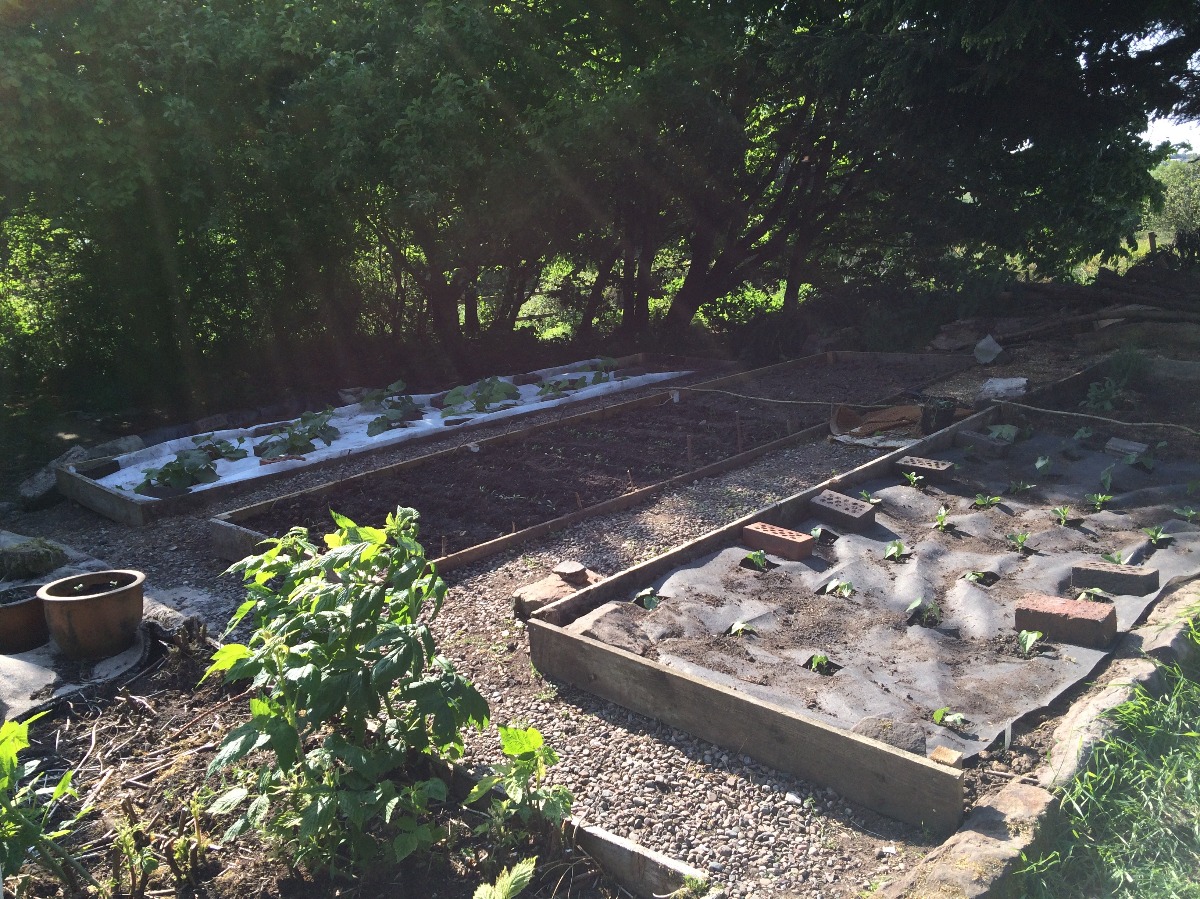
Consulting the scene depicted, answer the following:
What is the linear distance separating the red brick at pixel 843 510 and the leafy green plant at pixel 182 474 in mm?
4426

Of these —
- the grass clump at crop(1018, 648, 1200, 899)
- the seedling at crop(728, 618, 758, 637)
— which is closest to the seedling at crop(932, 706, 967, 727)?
the grass clump at crop(1018, 648, 1200, 899)

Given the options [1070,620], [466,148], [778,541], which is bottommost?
[1070,620]

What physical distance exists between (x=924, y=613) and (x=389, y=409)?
5647 millimetres

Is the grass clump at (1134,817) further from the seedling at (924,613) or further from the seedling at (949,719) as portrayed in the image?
the seedling at (924,613)

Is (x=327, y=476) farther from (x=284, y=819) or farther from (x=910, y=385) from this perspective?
(x=910, y=385)

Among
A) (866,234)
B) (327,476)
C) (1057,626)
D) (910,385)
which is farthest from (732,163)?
(1057,626)

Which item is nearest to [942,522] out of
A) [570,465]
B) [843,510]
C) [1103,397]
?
[843,510]

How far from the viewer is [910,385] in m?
8.45

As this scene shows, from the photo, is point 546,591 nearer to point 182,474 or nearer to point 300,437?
point 182,474

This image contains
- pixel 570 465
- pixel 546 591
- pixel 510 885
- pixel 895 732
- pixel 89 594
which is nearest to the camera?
pixel 510 885

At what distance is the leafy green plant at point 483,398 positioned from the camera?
8.40 meters

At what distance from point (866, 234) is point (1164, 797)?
10530 millimetres

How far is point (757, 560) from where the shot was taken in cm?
442

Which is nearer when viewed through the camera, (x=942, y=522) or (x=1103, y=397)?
(x=942, y=522)
